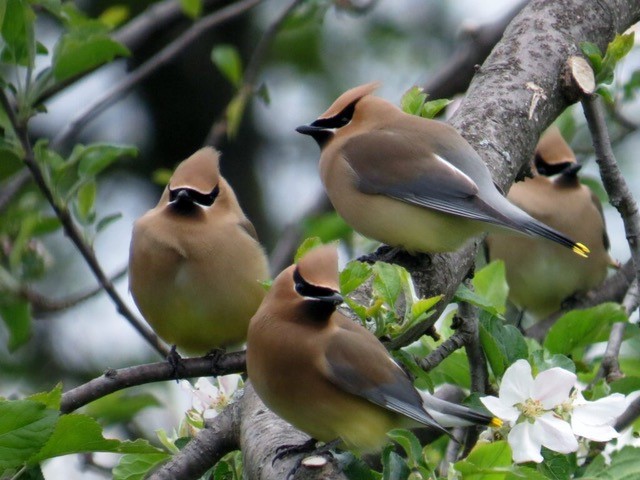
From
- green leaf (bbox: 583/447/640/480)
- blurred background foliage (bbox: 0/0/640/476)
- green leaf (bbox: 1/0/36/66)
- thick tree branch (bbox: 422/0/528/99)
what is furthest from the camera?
blurred background foliage (bbox: 0/0/640/476)

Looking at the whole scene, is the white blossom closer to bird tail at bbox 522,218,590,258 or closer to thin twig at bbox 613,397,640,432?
thin twig at bbox 613,397,640,432

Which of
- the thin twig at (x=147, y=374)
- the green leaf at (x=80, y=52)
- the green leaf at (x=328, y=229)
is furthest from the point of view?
the green leaf at (x=328, y=229)

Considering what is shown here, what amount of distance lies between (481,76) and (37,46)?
1491mm

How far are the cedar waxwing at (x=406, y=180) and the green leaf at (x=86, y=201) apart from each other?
84cm

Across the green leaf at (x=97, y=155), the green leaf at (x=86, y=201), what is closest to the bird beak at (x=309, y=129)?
the green leaf at (x=97, y=155)

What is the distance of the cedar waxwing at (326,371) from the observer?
9.80ft

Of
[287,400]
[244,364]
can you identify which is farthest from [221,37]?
[287,400]

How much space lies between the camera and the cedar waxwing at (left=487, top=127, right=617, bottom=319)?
19.9ft

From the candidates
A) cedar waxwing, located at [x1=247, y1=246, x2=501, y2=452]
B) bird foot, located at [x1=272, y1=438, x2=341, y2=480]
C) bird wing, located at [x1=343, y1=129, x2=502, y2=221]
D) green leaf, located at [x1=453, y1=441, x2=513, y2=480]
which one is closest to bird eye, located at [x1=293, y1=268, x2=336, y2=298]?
cedar waxwing, located at [x1=247, y1=246, x2=501, y2=452]

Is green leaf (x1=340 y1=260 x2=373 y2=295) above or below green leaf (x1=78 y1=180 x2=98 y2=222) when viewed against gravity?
above

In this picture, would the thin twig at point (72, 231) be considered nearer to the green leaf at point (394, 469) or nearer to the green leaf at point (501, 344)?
the green leaf at point (501, 344)

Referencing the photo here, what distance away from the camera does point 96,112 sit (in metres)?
5.64

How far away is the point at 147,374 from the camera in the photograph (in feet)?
10.9

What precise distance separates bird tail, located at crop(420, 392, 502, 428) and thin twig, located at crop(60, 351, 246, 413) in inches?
27.0
